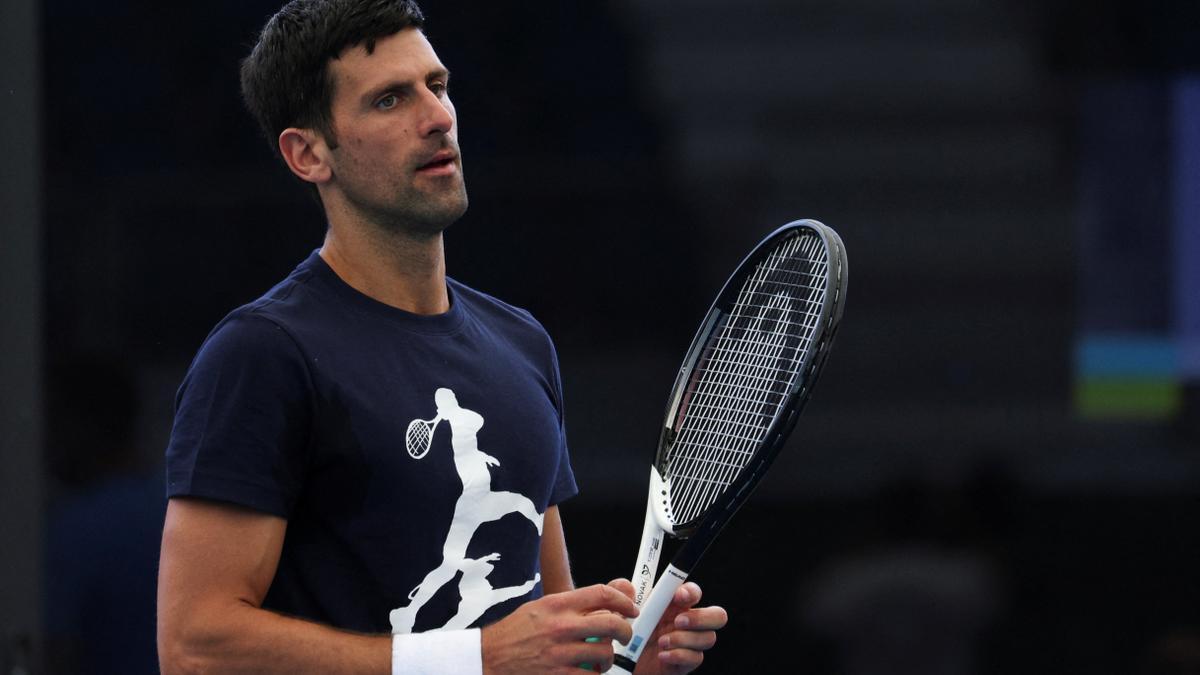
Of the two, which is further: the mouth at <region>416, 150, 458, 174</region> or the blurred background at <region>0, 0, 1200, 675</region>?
the blurred background at <region>0, 0, 1200, 675</region>

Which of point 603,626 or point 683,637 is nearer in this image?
point 603,626

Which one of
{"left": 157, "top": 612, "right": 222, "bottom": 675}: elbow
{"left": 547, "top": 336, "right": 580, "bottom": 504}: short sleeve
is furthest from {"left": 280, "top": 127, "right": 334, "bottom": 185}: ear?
{"left": 157, "top": 612, "right": 222, "bottom": 675}: elbow

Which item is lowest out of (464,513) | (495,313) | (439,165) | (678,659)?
(678,659)

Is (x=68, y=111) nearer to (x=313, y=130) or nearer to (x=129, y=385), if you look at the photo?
(x=129, y=385)

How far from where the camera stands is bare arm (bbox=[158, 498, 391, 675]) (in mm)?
947

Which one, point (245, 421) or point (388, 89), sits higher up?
point (388, 89)

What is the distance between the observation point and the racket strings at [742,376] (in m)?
1.21

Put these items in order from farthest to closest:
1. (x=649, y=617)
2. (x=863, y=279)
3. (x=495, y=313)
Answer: (x=863, y=279) → (x=495, y=313) → (x=649, y=617)

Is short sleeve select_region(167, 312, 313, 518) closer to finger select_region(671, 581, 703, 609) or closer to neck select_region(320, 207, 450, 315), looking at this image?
neck select_region(320, 207, 450, 315)

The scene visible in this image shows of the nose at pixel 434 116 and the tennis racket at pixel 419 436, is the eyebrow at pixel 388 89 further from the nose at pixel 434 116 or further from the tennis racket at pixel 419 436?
the tennis racket at pixel 419 436

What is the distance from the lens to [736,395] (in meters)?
1.26

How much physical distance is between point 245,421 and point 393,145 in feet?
0.78

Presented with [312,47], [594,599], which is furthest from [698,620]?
[312,47]

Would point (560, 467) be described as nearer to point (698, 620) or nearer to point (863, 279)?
point (698, 620)
